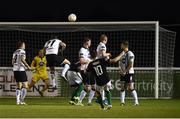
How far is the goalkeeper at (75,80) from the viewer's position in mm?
22656

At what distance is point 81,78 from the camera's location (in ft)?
75.2

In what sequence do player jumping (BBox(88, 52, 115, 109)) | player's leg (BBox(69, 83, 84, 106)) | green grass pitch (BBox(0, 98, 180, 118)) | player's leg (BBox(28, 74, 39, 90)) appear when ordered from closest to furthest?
green grass pitch (BBox(0, 98, 180, 118))
player jumping (BBox(88, 52, 115, 109))
player's leg (BBox(69, 83, 84, 106))
player's leg (BBox(28, 74, 39, 90))

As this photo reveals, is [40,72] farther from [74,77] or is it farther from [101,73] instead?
[101,73]

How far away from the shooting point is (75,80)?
75.5 feet

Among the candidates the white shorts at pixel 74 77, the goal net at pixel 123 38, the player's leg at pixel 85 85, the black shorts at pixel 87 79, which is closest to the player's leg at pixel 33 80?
the goal net at pixel 123 38

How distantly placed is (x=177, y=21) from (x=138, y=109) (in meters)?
30.4

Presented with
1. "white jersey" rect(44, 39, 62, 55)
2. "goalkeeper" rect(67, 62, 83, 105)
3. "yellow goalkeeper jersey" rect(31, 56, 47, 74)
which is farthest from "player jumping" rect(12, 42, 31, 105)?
"yellow goalkeeper jersey" rect(31, 56, 47, 74)

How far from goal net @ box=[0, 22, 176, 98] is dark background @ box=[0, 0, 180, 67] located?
1858cm

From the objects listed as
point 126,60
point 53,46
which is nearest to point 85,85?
point 126,60

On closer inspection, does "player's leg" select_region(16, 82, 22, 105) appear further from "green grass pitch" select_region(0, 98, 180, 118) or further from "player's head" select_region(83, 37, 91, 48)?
"player's head" select_region(83, 37, 91, 48)

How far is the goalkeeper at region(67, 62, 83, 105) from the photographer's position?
2266 cm
